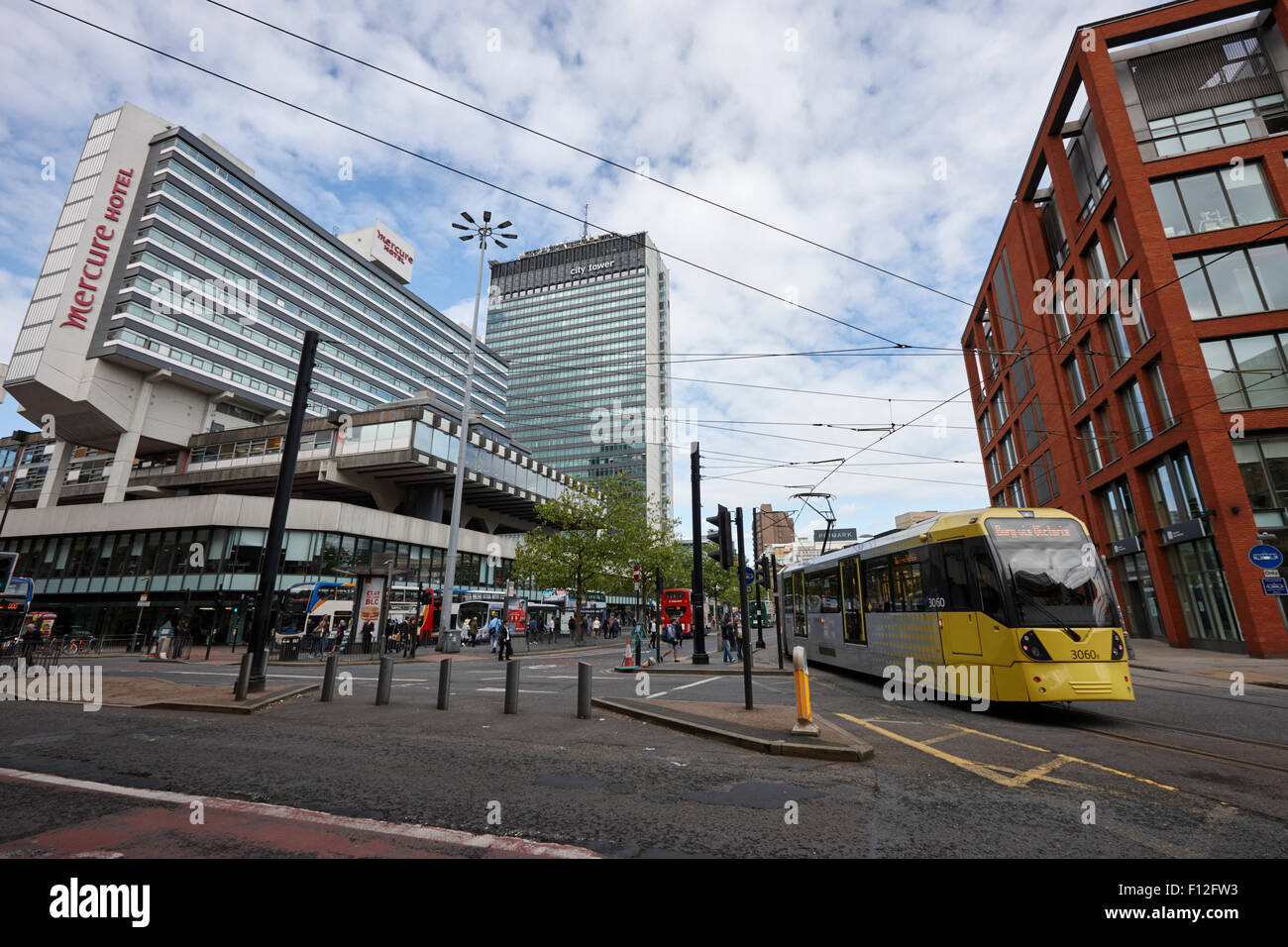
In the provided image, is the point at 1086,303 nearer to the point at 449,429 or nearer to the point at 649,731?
the point at 649,731

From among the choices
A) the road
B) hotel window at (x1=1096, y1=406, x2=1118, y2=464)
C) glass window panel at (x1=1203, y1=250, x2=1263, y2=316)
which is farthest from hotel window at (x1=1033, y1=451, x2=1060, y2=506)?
the road

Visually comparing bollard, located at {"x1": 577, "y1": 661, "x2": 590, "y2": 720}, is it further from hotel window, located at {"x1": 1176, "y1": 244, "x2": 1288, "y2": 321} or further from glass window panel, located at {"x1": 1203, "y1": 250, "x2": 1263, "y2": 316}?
glass window panel, located at {"x1": 1203, "y1": 250, "x2": 1263, "y2": 316}

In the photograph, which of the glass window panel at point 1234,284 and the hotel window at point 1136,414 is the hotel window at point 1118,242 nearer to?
the glass window panel at point 1234,284

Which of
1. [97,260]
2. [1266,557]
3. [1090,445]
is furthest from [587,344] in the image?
[1266,557]

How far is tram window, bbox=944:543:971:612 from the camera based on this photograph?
380 inches

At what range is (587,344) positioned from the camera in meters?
125

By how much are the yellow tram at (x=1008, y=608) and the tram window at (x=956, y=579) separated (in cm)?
2

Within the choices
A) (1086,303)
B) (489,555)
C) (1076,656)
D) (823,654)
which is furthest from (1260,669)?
(489,555)

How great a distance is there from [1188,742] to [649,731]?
667 cm

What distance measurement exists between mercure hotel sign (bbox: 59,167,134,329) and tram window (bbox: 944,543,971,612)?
180 ft

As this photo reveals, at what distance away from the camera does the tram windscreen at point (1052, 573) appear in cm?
870

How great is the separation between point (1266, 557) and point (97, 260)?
2504 inches

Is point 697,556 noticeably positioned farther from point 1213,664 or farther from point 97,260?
point 97,260

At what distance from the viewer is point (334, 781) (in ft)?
17.0
